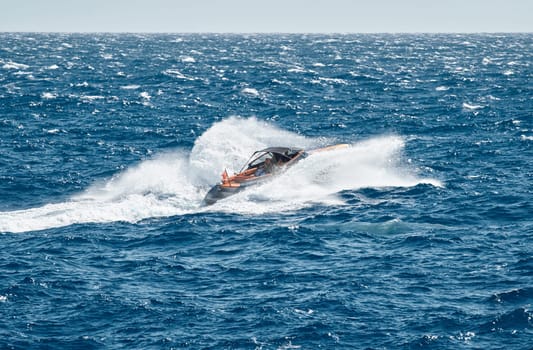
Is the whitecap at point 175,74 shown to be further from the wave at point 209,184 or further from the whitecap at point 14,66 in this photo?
the wave at point 209,184

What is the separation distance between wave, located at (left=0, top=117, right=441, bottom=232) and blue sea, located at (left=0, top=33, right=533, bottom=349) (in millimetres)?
190

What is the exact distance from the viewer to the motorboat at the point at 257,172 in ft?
155

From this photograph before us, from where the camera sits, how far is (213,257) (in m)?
36.8

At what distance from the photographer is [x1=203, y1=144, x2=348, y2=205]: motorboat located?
47.1m

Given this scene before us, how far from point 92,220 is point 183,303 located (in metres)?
14.5

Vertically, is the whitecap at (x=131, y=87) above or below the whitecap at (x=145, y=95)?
above

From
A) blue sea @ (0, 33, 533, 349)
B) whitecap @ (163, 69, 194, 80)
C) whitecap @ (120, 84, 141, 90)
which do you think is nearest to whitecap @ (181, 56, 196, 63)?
whitecap @ (163, 69, 194, 80)

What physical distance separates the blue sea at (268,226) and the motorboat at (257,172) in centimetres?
69

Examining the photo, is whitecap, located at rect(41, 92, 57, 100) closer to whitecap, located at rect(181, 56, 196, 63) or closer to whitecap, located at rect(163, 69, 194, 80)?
whitecap, located at rect(163, 69, 194, 80)

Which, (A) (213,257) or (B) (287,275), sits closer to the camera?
(B) (287,275)

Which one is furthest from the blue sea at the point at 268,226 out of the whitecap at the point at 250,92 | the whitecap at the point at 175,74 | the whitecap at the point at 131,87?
the whitecap at the point at 175,74

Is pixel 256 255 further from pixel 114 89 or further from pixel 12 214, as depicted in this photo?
pixel 114 89

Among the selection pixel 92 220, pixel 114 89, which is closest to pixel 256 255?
pixel 92 220

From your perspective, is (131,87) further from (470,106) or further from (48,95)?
(470,106)
